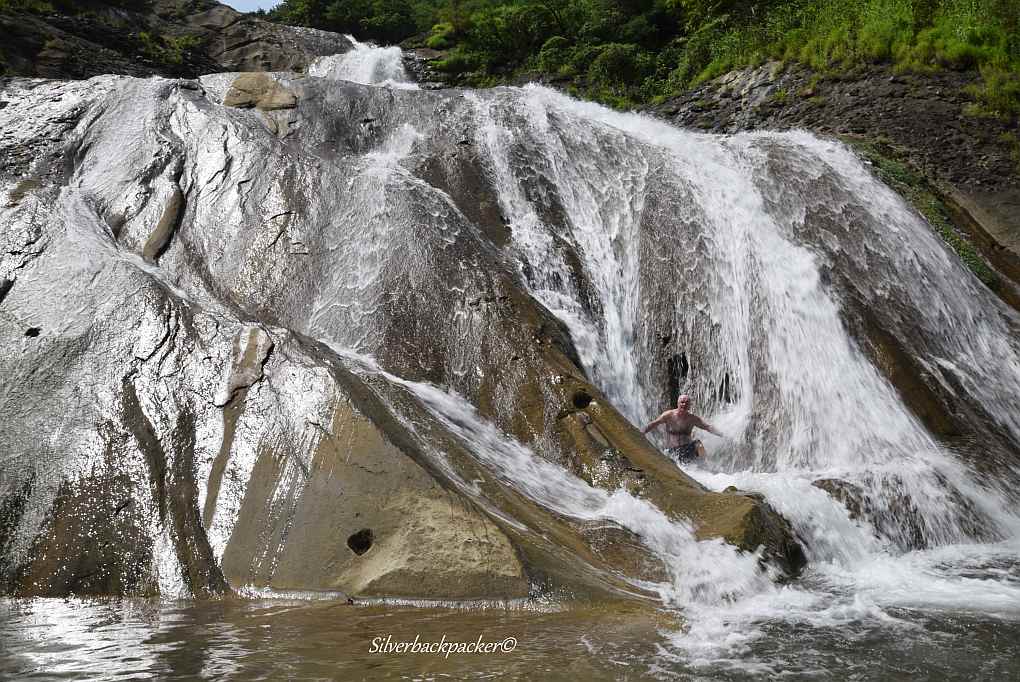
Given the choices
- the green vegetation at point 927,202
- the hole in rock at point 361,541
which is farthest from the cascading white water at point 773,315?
the hole in rock at point 361,541

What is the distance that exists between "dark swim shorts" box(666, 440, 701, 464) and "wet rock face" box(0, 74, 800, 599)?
147cm

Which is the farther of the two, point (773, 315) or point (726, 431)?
point (773, 315)

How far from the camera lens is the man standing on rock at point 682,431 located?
856cm

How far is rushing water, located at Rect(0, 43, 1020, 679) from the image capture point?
13.9 ft

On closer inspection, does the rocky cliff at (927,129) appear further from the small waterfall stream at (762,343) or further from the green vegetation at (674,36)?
the small waterfall stream at (762,343)

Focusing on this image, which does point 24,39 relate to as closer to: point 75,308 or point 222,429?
point 75,308

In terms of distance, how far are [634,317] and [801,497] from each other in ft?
11.3

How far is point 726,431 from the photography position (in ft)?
29.2

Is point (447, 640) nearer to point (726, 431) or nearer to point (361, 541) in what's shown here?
point (361, 541)

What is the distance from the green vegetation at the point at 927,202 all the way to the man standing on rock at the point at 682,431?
530 centimetres

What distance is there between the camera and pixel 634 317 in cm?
993

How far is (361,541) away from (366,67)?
64.5ft

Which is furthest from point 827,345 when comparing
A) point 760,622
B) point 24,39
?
point 24,39

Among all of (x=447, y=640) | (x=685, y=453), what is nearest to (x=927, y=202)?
(x=685, y=453)
